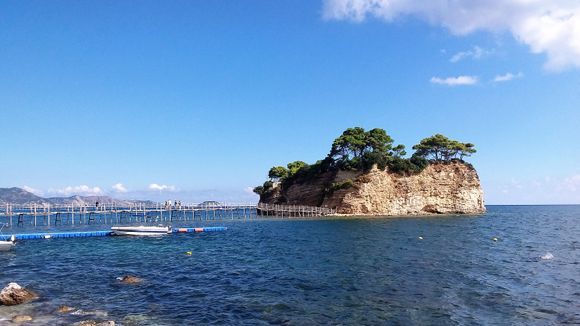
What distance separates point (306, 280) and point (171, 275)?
27.8ft

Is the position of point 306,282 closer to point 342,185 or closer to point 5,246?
point 5,246

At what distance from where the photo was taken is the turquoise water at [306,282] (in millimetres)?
17609

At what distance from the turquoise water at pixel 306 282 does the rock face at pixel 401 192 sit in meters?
43.2

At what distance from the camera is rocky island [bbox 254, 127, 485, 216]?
284 ft

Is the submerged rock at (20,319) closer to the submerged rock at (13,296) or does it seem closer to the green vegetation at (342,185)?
the submerged rock at (13,296)

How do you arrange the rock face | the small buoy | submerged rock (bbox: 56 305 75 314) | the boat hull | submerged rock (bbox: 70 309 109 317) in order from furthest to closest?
the rock face < the boat hull < the small buoy < submerged rock (bbox: 56 305 75 314) < submerged rock (bbox: 70 309 109 317)

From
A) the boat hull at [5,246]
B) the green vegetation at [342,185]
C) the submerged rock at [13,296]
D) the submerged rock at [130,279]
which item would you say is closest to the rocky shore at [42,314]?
the submerged rock at [13,296]

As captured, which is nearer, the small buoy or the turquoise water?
the turquoise water

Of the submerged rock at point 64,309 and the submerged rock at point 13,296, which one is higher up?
the submerged rock at point 13,296

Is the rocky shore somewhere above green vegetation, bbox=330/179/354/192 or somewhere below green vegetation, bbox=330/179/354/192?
below

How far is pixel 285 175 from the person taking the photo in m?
118

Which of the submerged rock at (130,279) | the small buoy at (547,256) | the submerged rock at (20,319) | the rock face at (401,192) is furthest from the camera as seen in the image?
the rock face at (401,192)

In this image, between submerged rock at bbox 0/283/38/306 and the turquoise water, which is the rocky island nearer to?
the turquoise water

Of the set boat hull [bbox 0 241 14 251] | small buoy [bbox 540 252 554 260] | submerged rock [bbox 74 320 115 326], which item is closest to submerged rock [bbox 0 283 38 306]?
submerged rock [bbox 74 320 115 326]
